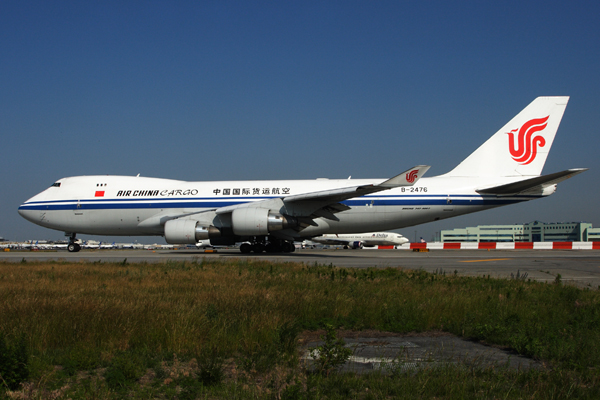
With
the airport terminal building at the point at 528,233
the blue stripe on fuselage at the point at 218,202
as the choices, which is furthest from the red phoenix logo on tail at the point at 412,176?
the airport terminal building at the point at 528,233

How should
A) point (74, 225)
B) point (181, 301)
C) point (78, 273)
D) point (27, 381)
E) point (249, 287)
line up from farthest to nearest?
point (74, 225)
point (78, 273)
point (249, 287)
point (181, 301)
point (27, 381)

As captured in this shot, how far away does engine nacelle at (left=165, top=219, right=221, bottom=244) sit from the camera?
885 inches

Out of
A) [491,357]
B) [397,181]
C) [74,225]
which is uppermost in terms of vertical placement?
[397,181]

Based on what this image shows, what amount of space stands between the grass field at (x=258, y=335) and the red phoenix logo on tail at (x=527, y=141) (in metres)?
17.3

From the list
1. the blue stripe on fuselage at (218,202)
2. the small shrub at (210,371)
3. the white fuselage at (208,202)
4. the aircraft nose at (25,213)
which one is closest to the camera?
the small shrub at (210,371)

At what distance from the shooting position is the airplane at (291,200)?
22.6 metres

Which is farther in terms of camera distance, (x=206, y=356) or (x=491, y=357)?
(x=491, y=357)

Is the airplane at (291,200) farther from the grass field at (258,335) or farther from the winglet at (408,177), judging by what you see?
the grass field at (258,335)

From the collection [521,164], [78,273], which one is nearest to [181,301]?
[78,273]

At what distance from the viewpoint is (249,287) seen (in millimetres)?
8742

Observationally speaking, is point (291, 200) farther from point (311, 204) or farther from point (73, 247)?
point (73, 247)

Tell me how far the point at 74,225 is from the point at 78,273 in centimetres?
1666

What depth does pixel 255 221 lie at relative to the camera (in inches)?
859

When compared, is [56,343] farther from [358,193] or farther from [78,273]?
[358,193]
